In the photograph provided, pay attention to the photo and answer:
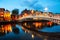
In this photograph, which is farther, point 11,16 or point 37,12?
point 11,16

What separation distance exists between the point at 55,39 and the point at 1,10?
2361cm

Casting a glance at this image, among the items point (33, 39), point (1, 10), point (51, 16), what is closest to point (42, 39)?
point (33, 39)

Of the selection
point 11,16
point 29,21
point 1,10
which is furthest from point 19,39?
point 1,10

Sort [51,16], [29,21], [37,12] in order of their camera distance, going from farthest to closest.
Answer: [29,21] < [37,12] < [51,16]

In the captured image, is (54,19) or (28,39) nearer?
(28,39)

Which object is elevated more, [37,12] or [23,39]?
[37,12]

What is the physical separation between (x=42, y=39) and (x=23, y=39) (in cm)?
106

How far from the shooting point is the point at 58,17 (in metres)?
19.7

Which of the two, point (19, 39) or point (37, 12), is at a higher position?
point (37, 12)

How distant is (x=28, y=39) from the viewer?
10.9 meters

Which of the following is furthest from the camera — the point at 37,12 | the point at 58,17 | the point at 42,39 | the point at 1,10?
the point at 1,10

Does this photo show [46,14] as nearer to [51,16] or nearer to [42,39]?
[51,16]

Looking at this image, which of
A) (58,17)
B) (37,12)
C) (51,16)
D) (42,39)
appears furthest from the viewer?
(37,12)

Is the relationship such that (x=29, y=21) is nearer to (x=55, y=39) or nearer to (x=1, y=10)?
(x=1, y=10)
